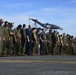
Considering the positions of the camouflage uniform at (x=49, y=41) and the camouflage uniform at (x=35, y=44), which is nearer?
the camouflage uniform at (x=35, y=44)

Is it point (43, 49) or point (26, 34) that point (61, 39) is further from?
point (26, 34)

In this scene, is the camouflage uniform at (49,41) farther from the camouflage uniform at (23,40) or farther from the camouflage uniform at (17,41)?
the camouflage uniform at (17,41)

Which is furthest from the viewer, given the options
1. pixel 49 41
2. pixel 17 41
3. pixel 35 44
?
pixel 49 41

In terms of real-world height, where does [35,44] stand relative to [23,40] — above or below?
below

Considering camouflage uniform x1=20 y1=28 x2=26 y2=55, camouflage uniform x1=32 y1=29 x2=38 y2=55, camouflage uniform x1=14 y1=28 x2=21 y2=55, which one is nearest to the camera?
camouflage uniform x1=14 y1=28 x2=21 y2=55

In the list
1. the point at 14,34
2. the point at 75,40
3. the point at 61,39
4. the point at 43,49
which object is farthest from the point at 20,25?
the point at 75,40

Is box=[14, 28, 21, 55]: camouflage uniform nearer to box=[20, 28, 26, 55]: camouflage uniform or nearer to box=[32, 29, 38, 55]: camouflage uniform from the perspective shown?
box=[20, 28, 26, 55]: camouflage uniform

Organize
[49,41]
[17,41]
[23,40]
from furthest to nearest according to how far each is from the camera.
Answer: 1. [49,41]
2. [23,40]
3. [17,41]

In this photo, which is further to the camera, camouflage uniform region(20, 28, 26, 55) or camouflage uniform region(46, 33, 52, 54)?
camouflage uniform region(46, 33, 52, 54)

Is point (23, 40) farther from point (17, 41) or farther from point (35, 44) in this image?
point (35, 44)

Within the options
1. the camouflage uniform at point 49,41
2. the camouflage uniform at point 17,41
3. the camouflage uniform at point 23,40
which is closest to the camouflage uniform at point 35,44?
the camouflage uniform at point 23,40

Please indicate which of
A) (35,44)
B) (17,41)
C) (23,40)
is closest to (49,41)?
(35,44)

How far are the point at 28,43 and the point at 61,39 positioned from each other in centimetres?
582

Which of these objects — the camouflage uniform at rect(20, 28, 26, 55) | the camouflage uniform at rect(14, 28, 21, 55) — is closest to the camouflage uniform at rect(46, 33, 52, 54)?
the camouflage uniform at rect(20, 28, 26, 55)
